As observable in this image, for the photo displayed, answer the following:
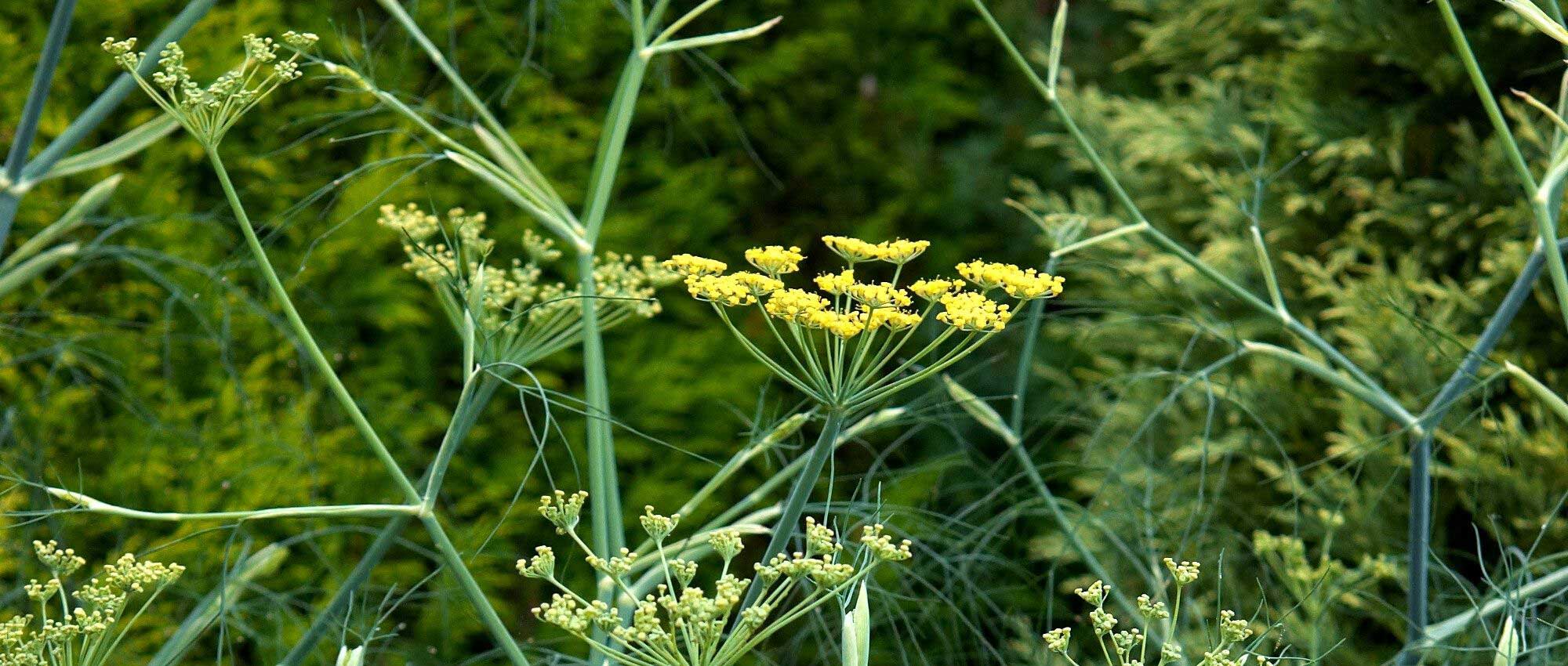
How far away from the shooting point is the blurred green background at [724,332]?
261 centimetres

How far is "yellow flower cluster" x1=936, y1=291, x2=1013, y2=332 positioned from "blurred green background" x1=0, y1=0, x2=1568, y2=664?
44.3 inches

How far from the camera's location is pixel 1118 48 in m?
4.16

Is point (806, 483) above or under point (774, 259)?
under

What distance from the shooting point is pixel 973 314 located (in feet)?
3.07

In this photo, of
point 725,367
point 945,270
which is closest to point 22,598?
point 725,367

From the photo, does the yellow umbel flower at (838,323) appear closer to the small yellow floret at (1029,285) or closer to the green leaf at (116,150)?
the small yellow floret at (1029,285)

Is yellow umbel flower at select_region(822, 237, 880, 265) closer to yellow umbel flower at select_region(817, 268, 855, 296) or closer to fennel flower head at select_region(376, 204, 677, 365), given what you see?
yellow umbel flower at select_region(817, 268, 855, 296)

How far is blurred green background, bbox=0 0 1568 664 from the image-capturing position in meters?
2.61

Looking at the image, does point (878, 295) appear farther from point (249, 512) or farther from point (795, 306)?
point (249, 512)

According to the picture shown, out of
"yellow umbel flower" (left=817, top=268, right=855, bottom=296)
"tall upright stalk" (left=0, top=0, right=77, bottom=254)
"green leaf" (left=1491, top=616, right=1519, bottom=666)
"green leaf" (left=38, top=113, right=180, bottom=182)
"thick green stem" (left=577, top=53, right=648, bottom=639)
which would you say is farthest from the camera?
"green leaf" (left=38, top=113, right=180, bottom=182)

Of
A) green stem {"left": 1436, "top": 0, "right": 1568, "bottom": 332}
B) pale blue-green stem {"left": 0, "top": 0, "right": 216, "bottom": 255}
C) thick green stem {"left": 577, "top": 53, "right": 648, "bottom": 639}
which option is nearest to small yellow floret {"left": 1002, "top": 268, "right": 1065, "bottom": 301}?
thick green stem {"left": 577, "top": 53, "right": 648, "bottom": 639}

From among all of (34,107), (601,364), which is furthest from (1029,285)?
(34,107)

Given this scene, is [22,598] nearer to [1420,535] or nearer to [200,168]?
[200,168]

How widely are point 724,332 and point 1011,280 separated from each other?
2.62m
